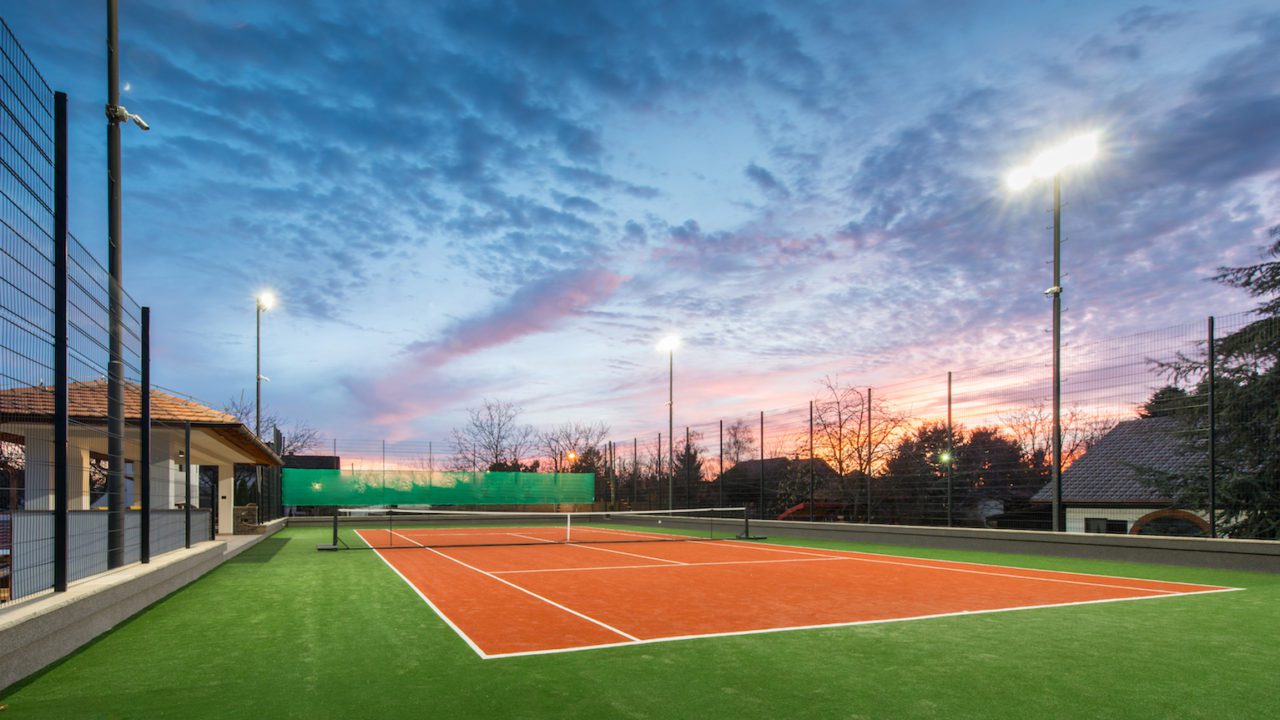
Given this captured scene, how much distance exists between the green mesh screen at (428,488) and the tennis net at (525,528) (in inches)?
29.5

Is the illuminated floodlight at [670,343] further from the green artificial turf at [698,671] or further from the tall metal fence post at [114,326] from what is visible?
the green artificial turf at [698,671]

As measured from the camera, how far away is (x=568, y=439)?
48969 mm

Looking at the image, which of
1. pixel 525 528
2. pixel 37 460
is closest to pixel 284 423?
pixel 525 528

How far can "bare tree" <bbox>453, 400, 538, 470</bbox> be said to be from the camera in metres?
48.7

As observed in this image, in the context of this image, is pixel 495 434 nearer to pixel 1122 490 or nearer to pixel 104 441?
pixel 1122 490

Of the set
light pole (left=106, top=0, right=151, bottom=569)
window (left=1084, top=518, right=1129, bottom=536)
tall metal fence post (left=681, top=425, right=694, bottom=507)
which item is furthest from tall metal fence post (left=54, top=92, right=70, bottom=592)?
window (left=1084, top=518, right=1129, bottom=536)

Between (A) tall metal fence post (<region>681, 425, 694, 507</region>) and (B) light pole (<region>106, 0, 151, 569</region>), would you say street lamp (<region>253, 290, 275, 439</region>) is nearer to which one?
(A) tall metal fence post (<region>681, 425, 694, 507</region>)

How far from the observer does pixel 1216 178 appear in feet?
47.1

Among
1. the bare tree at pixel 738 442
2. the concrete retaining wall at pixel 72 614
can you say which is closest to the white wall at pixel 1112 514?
the bare tree at pixel 738 442

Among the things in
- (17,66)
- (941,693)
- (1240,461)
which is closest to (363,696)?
(941,693)

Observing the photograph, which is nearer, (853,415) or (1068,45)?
(1068,45)

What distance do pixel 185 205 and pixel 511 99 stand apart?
695cm

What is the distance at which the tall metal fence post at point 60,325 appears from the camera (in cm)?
543

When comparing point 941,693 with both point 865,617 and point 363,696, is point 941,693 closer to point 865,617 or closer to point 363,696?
point 865,617
